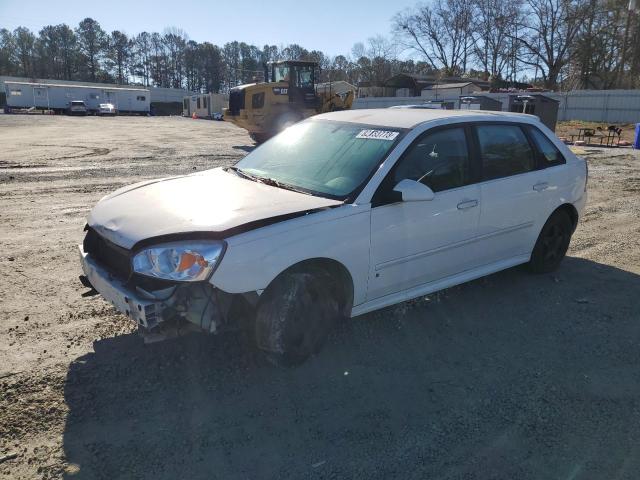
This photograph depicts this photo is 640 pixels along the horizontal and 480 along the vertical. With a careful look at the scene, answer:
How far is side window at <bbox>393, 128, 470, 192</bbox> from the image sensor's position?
3807 mm

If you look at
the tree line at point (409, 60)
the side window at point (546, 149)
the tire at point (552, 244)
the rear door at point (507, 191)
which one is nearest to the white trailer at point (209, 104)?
the tree line at point (409, 60)

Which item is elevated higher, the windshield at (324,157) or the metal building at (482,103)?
the metal building at (482,103)

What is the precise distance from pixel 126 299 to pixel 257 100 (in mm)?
18996

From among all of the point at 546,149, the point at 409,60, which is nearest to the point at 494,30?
the point at 409,60

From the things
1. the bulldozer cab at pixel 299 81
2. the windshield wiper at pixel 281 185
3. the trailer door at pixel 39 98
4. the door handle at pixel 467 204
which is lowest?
the door handle at pixel 467 204

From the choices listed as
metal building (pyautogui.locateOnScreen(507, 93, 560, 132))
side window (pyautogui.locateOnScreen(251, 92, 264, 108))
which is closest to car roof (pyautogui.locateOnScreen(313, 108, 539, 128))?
side window (pyautogui.locateOnScreen(251, 92, 264, 108))

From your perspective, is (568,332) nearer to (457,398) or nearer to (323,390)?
(457,398)

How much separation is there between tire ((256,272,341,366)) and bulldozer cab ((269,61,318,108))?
1887 cm

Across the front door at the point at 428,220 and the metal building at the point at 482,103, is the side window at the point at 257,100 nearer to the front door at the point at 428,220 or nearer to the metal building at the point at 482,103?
the metal building at the point at 482,103

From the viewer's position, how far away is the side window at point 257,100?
20.9 metres

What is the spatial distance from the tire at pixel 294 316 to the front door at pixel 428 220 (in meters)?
0.41

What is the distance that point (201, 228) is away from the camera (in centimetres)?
297

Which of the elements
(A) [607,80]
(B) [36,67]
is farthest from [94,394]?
(B) [36,67]

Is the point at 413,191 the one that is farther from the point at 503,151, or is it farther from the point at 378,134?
the point at 503,151
